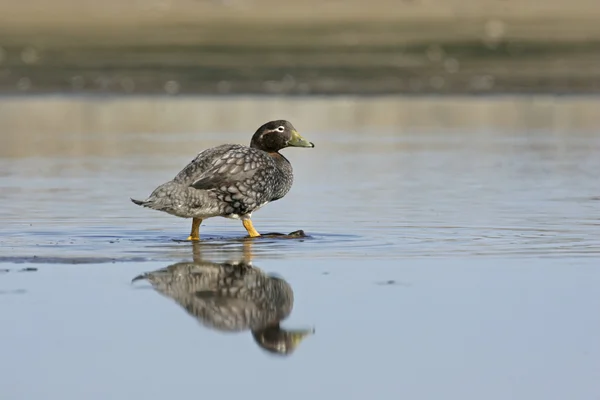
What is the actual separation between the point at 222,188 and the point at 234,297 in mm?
2896

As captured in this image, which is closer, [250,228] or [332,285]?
[332,285]

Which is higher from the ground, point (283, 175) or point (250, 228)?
point (283, 175)

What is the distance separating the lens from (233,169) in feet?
34.6

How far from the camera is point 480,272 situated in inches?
334

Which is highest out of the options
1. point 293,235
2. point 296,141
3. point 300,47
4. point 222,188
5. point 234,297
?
point 300,47

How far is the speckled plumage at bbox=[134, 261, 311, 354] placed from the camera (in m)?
6.76

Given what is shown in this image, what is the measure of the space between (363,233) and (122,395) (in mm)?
5012

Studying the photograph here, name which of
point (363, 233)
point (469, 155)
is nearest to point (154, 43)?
point (469, 155)

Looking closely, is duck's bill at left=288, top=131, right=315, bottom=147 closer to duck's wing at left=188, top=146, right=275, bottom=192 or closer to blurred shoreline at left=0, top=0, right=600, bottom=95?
duck's wing at left=188, top=146, right=275, bottom=192

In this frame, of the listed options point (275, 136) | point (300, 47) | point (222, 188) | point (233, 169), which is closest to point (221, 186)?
point (222, 188)

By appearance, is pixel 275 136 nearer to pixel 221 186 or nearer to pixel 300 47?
pixel 221 186

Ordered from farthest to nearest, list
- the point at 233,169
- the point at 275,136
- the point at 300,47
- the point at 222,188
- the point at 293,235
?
the point at 300,47 < the point at 275,136 < the point at 233,169 < the point at 222,188 < the point at 293,235

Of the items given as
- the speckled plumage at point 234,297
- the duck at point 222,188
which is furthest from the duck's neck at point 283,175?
the speckled plumage at point 234,297

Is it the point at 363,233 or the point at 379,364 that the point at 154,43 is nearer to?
the point at 363,233
